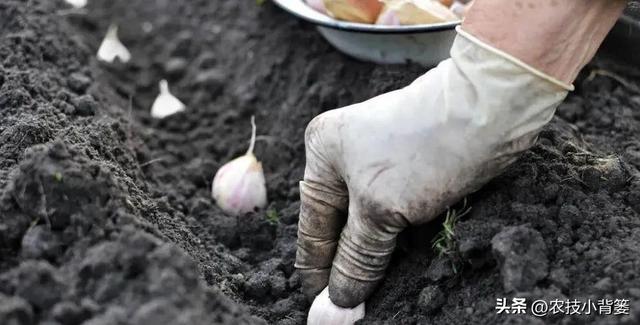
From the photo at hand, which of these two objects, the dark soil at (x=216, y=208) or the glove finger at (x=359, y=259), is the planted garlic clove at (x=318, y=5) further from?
the glove finger at (x=359, y=259)

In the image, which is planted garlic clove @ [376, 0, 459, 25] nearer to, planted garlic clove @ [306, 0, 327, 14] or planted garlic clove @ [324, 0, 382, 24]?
planted garlic clove @ [324, 0, 382, 24]

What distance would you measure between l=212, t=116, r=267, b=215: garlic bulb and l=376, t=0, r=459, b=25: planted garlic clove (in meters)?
0.52

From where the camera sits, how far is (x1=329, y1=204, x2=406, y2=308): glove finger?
5.29 ft

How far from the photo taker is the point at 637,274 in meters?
1.46

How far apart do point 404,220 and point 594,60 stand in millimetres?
1155

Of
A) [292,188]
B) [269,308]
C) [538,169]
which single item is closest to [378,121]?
[538,169]

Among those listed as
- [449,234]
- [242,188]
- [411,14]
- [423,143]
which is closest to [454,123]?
[423,143]

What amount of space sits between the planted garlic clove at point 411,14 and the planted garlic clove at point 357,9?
0.03 m

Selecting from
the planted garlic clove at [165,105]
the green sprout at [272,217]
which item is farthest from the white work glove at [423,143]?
the planted garlic clove at [165,105]

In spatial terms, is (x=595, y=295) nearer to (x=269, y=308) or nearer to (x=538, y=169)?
(x=538, y=169)

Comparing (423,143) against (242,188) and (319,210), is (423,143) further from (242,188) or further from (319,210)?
(242,188)

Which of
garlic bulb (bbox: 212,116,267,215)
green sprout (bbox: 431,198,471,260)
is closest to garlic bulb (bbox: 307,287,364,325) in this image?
green sprout (bbox: 431,198,471,260)

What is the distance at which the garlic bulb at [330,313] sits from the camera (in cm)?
168

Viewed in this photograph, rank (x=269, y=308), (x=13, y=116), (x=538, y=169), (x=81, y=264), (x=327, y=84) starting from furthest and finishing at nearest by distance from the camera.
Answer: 1. (x=327, y=84)
2. (x=13, y=116)
3. (x=269, y=308)
4. (x=538, y=169)
5. (x=81, y=264)
